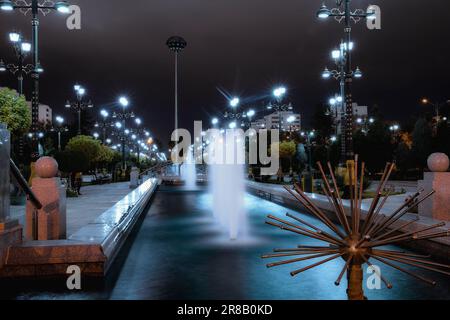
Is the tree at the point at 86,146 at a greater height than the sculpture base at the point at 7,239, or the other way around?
the tree at the point at 86,146

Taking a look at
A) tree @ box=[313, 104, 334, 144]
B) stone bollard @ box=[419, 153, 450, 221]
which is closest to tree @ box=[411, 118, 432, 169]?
stone bollard @ box=[419, 153, 450, 221]

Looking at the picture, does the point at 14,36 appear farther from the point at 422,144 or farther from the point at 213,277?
the point at 422,144

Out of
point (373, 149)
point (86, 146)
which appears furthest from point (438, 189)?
point (373, 149)

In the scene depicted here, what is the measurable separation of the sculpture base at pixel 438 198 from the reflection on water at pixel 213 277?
112 inches

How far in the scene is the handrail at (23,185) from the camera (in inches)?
339

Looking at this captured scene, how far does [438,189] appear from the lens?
11.6 m

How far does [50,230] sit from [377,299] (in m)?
6.31

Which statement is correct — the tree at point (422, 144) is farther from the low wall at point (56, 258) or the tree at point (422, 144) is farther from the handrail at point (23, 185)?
the low wall at point (56, 258)

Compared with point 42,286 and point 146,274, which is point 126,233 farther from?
point 42,286

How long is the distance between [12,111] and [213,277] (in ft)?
55.8

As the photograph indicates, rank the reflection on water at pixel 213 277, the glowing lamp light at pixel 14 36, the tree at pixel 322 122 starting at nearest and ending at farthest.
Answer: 1. the reflection on water at pixel 213 277
2. the glowing lamp light at pixel 14 36
3. the tree at pixel 322 122

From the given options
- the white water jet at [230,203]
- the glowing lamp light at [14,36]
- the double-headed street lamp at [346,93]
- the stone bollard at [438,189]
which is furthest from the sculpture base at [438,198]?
the glowing lamp light at [14,36]

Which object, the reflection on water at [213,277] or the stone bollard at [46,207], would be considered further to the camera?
the stone bollard at [46,207]

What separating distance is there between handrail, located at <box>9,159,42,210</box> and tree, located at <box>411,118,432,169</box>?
41226mm
